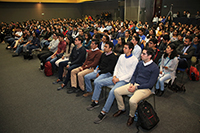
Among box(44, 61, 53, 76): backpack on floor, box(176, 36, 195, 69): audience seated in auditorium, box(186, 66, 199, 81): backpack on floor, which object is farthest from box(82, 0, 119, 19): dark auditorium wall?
box(186, 66, 199, 81): backpack on floor

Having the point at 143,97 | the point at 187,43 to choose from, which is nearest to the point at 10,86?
Result: the point at 143,97

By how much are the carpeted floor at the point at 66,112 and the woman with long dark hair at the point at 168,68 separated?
27 centimetres

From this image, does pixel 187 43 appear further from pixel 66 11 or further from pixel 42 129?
pixel 66 11

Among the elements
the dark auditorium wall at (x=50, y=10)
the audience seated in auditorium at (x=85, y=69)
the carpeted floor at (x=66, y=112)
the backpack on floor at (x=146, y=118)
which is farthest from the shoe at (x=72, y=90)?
the dark auditorium wall at (x=50, y=10)

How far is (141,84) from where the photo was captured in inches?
106

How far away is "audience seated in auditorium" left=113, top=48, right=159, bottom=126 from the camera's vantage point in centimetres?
254

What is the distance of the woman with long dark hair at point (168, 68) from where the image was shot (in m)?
3.35

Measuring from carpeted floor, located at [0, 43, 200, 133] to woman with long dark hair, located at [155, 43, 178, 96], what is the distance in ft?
0.90

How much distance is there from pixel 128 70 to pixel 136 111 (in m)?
0.84

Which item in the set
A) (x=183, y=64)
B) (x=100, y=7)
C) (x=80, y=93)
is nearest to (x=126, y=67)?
(x=80, y=93)

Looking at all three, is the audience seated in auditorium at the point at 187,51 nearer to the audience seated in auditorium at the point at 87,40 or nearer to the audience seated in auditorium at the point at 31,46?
the audience seated in auditorium at the point at 87,40

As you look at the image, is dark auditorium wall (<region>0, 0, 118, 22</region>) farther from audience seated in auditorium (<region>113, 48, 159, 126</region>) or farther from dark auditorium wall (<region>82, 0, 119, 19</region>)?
audience seated in auditorium (<region>113, 48, 159, 126</region>)

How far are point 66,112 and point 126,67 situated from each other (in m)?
1.60

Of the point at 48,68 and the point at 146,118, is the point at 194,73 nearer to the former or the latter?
the point at 146,118
